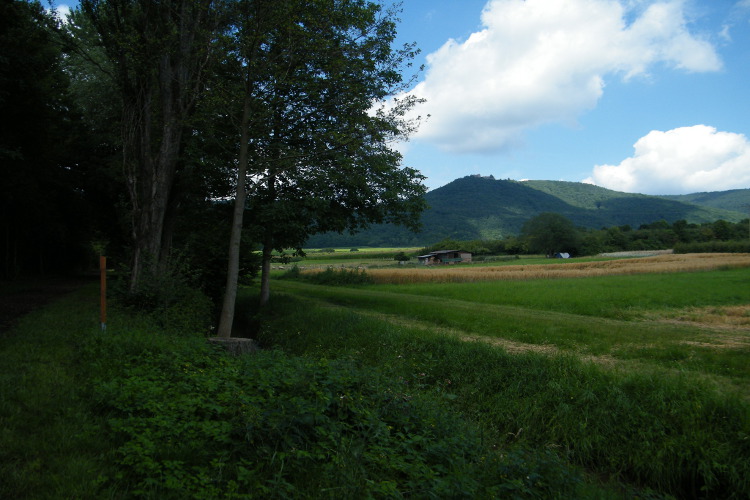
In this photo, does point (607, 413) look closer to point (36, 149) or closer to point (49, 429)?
point (49, 429)

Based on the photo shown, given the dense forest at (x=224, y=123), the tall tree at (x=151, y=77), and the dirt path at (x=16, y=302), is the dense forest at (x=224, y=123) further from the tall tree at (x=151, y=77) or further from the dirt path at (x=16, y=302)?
the dirt path at (x=16, y=302)

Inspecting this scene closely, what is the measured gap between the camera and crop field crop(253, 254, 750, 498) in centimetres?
636

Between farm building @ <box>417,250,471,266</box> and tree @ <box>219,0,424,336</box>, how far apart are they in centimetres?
5446

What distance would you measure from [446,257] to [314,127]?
213 feet

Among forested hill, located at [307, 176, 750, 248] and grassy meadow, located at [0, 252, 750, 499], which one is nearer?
grassy meadow, located at [0, 252, 750, 499]

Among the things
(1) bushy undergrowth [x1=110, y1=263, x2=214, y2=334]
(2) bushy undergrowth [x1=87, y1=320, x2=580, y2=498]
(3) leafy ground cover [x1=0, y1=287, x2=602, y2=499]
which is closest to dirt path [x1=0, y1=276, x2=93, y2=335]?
(1) bushy undergrowth [x1=110, y1=263, x2=214, y2=334]

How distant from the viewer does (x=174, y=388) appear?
594cm

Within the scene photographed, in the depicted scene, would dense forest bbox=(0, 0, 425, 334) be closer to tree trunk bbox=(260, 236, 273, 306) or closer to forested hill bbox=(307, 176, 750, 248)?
tree trunk bbox=(260, 236, 273, 306)

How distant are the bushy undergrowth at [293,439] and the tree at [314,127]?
7.31 meters

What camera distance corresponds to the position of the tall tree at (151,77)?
14102mm

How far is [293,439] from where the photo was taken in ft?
15.8


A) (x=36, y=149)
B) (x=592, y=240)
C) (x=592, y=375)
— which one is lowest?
(x=592, y=375)

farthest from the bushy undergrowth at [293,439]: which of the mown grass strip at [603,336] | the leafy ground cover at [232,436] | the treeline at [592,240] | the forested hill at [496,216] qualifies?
the forested hill at [496,216]

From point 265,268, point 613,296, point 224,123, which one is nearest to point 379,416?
point 224,123
